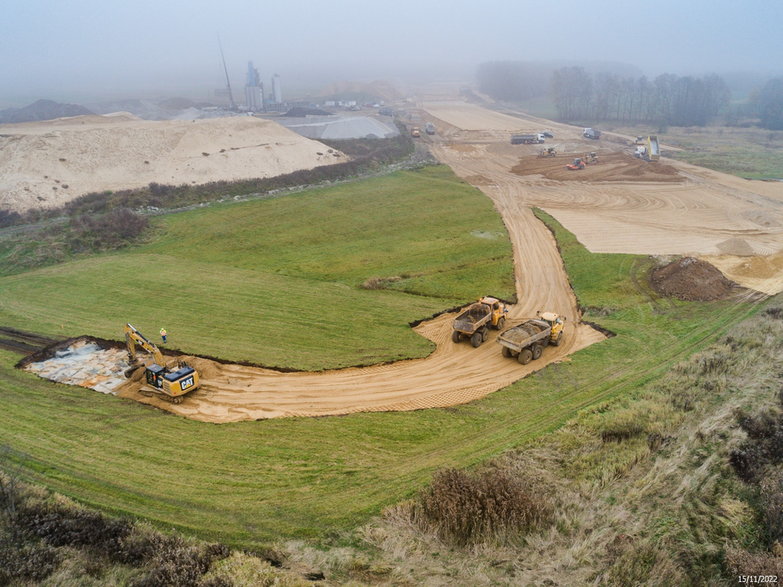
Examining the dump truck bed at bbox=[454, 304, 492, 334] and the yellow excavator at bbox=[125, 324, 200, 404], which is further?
the dump truck bed at bbox=[454, 304, 492, 334]

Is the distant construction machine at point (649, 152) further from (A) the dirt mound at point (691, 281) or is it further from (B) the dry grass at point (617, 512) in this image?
(B) the dry grass at point (617, 512)

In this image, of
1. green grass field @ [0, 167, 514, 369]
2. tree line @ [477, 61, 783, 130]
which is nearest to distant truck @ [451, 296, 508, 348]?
Answer: green grass field @ [0, 167, 514, 369]

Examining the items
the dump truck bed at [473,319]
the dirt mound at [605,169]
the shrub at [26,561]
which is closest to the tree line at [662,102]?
the dirt mound at [605,169]

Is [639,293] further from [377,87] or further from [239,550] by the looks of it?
[377,87]

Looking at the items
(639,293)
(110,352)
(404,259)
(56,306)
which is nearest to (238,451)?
(110,352)

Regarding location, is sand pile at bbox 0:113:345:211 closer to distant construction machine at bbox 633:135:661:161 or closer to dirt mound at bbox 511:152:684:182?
dirt mound at bbox 511:152:684:182

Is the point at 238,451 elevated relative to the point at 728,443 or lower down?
lower down

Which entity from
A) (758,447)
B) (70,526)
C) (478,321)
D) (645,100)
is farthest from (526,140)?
(70,526)
